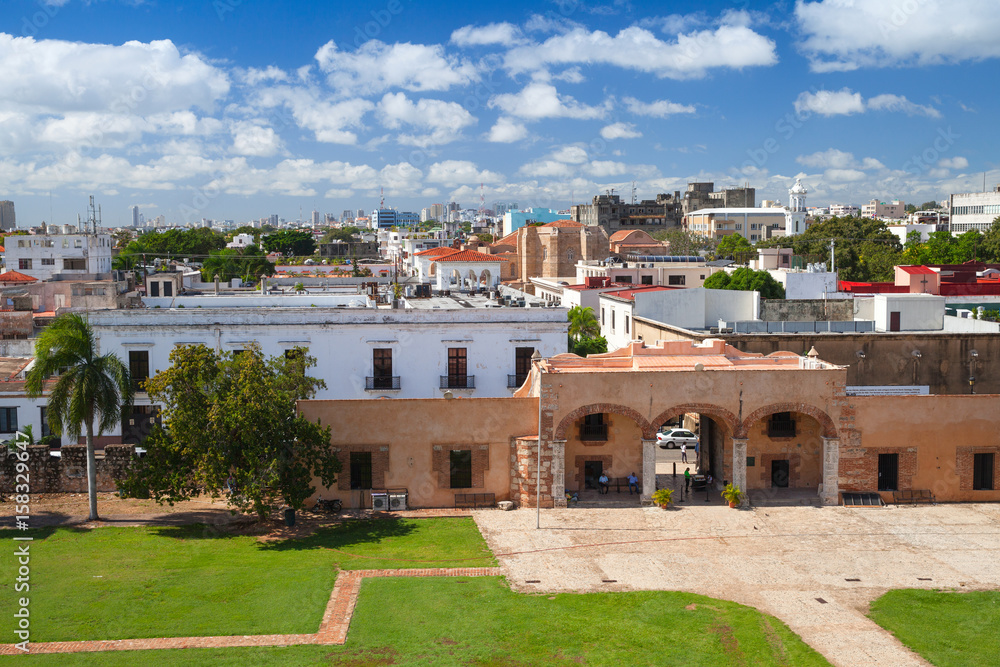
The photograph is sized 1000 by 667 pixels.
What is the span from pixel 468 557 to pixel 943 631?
11377 mm

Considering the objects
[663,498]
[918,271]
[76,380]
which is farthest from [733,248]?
[76,380]

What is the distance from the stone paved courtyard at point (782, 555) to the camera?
19.9 m

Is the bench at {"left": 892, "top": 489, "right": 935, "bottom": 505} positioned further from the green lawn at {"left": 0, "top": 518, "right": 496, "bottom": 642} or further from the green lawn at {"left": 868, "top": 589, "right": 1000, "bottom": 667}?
the green lawn at {"left": 0, "top": 518, "right": 496, "bottom": 642}

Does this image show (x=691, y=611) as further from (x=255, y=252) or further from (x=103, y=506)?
(x=255, y=252)

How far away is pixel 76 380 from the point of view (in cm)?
2580

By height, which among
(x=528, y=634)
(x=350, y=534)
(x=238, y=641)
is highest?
(x=350, y=534)

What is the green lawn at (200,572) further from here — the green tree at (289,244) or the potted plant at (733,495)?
the green tree at (289,244)

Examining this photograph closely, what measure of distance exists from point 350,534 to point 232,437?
4.43 m

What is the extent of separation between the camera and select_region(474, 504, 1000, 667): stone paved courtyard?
65.3ft

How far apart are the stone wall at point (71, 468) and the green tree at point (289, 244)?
133895 mm

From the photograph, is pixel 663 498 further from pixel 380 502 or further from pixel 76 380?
pixel 76 380

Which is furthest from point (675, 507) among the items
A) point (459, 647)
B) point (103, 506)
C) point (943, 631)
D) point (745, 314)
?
point (745, 314)

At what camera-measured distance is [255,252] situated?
5714 inches

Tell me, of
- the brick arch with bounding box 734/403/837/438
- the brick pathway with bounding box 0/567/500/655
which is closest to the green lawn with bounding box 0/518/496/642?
the brick pathway with bounding box 0/567/500/655
